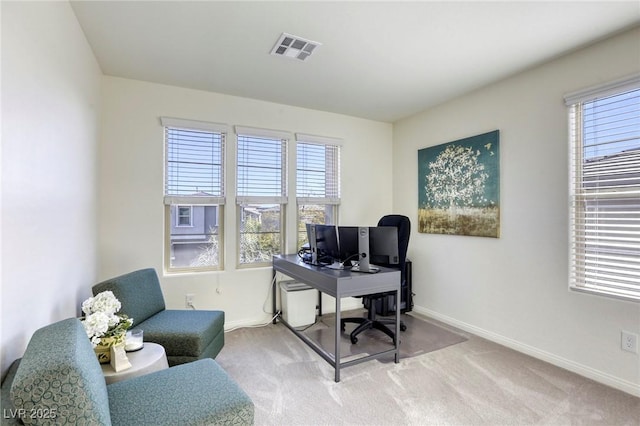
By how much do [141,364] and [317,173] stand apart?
9.51 feet

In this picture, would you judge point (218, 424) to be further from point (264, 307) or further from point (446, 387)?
point (264, 307)

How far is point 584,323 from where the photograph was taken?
8.23ft

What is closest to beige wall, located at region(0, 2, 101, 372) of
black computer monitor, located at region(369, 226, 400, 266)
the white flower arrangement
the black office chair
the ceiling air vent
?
the white flower arrangement

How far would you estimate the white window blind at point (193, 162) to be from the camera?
10.8 ft

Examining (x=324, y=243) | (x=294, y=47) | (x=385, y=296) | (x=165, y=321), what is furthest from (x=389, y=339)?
(x=294, y=47)

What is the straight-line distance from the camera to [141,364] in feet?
5.95

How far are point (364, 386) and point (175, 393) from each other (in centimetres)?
143

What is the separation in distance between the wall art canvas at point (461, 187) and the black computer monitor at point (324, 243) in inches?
61.0

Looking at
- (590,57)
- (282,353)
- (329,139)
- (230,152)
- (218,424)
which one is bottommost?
(282,353)

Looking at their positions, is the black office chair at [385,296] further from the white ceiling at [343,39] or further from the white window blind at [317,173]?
the white ceiling at [343,39]

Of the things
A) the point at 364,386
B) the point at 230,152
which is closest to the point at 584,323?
the point at 364,386

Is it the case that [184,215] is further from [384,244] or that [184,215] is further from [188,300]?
[384,244]

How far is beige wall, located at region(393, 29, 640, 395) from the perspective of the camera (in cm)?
238

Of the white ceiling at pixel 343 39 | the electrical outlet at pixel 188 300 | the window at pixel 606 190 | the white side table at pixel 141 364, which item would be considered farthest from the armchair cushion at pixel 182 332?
the window at pixel 606 190
